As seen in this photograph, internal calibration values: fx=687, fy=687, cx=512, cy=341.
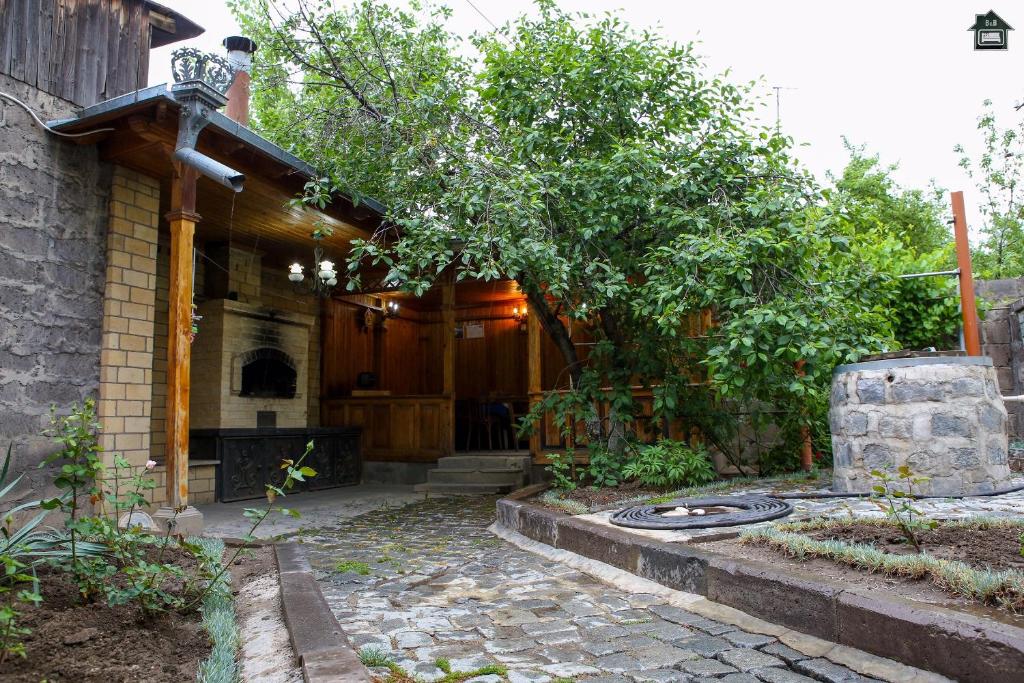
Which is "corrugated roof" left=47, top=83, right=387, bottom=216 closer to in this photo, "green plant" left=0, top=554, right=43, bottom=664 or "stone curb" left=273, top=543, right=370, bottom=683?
"stone curb" left=273, top=543, right=370, bottom=683

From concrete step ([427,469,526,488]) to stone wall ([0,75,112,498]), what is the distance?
→ 16.2 feet


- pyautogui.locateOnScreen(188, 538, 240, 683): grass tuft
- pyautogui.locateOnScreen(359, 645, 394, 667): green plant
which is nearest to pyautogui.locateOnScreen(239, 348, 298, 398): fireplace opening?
pyautogui.locateOnScreen(188, 538, 240, 683): grass tuft

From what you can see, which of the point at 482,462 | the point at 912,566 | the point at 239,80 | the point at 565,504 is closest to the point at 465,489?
the point at 482,462

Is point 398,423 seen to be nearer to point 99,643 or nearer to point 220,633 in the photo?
point 220,633

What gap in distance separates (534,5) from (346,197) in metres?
2.85

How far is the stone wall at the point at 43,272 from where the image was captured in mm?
4980

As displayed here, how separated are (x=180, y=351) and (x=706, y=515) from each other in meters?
4.07

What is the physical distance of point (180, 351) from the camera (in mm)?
5258

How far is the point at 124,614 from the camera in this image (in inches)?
107

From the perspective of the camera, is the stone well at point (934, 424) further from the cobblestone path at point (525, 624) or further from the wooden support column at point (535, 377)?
the wooden support column at point (535, 377)

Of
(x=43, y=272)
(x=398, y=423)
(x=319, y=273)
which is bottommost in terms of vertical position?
(x=398, y=423)

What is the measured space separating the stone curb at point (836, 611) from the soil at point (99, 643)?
89.5 inches

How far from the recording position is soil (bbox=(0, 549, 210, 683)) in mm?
2199

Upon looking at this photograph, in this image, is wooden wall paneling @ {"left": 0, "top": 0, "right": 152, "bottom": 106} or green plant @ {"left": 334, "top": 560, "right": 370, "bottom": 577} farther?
wooden wall paneling @ {"left": 0, "top": 0, "right": 152, "bottom": 106}
